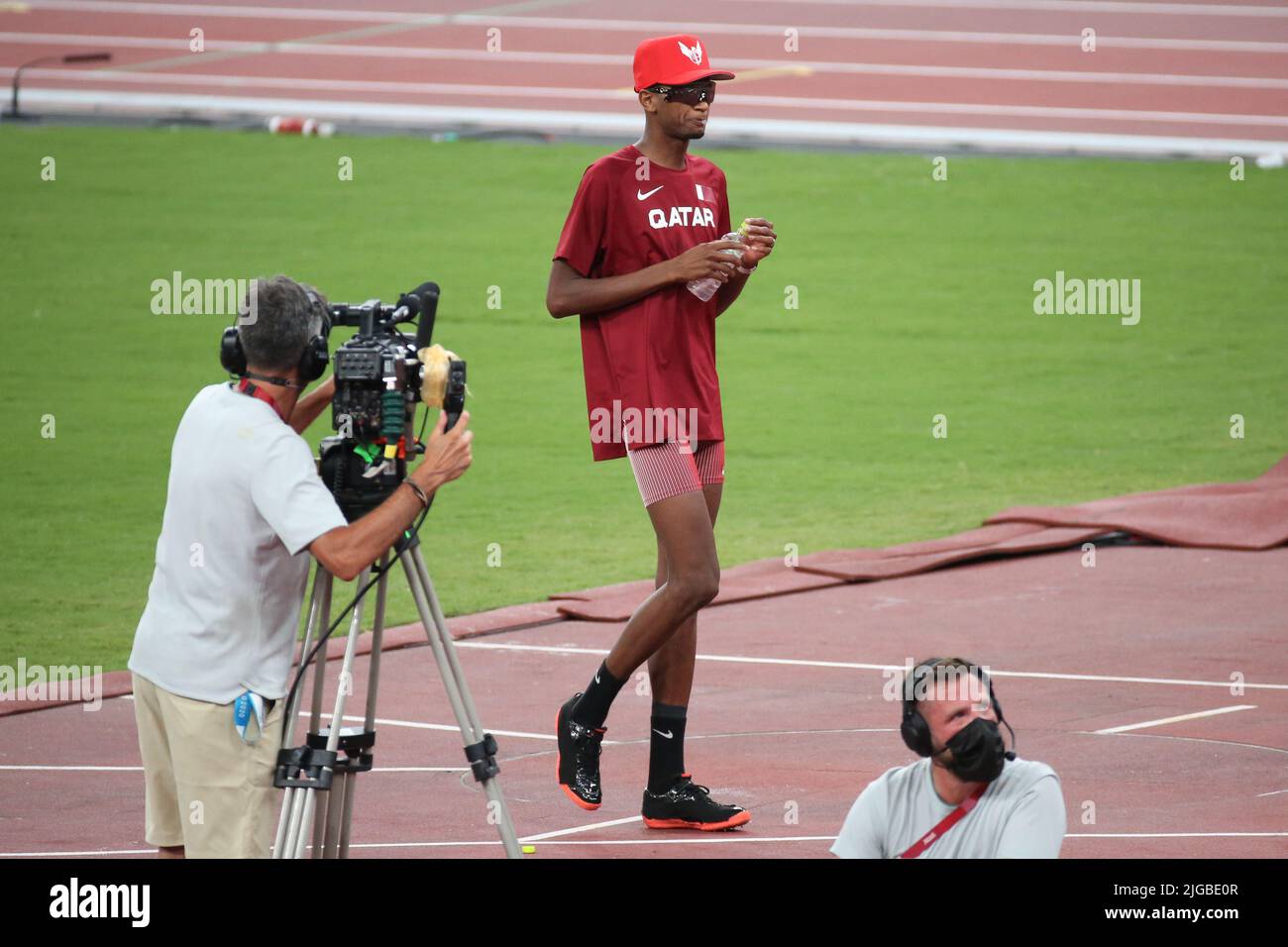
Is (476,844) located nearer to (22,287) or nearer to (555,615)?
(555,615)

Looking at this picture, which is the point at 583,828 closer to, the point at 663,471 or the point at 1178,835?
the point at 663,471

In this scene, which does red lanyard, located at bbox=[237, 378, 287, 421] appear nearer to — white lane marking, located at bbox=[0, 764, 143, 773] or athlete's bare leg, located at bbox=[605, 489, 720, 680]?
athlete's bare leg, located at bbox=[605, 489, 720, 680]

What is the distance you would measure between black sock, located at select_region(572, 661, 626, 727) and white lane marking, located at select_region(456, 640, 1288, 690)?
10.3ft

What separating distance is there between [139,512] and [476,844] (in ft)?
29.1

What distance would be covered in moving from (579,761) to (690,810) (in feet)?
1.39

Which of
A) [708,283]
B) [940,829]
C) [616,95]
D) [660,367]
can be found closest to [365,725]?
[940,829]

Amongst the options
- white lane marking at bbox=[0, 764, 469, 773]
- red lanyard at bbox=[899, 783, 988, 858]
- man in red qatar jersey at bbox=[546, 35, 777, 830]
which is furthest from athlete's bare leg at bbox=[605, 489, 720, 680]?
red lanyard at bbox=[899, 783, 988, 858]

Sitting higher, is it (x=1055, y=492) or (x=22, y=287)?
(x=22, y=287)

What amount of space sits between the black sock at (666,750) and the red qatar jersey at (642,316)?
96 centimetres

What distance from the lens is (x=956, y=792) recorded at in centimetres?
520

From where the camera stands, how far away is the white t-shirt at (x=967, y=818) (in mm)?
5066

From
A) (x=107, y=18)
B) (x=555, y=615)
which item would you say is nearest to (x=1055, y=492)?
(x=555, y=615)

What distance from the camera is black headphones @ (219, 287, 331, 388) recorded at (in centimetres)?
572
